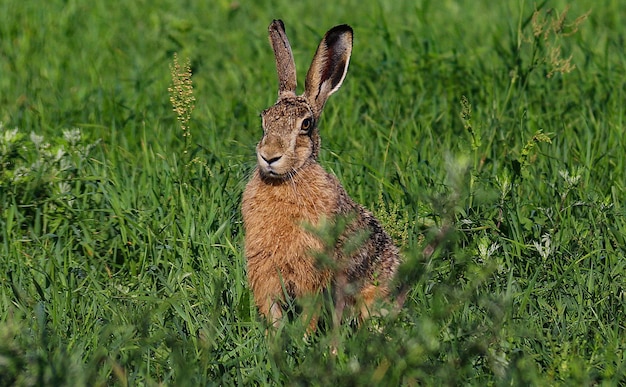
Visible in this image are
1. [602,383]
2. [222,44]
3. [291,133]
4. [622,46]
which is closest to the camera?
[602,383]

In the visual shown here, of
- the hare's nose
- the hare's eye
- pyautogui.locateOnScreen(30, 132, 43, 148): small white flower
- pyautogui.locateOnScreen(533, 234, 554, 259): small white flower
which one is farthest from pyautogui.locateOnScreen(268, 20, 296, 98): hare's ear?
pyautogui.locateOnScreen(30, 132, 43, 148): small white flower

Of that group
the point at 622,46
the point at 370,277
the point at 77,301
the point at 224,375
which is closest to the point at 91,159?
the point at 77,301

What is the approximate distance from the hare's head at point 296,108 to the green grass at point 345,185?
Result: 1.60ft

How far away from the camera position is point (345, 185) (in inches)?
211

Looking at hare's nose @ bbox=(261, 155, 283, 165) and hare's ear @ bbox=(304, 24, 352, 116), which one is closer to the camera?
hare's nose @ bbox=(261, 155, 283, 165)

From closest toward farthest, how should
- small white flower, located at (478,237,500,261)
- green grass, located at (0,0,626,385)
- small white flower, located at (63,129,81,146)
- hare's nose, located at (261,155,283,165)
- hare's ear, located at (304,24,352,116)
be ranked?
green grass, located at (0,0,626,385)
hare's nose, located at (261,155,283,165)
small white flower, located at (478,237,500,261)
hare's ear, located at (304,24,352,116)
small white flower, located at (63,129,81,146)

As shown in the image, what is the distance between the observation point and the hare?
4250 mm

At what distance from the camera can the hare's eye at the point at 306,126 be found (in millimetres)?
4461

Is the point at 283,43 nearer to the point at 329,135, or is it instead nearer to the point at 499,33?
the point at 329,135

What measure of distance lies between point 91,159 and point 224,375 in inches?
84.2

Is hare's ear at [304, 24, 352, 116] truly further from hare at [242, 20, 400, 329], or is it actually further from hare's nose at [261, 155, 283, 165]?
hare's nose at [261, 155, 283, 165]

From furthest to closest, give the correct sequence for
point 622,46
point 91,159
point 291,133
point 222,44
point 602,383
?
point 222,44, point 622,46, point 91,159, point 291,133, point 602,383

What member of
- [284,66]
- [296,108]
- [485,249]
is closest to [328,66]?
[284,66]

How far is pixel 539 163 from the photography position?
5.56 m
